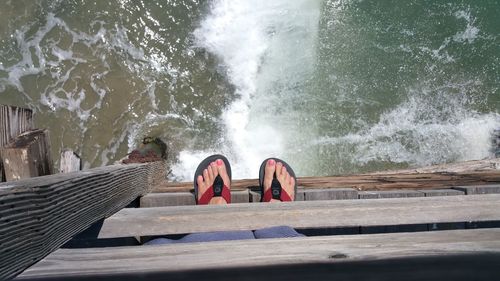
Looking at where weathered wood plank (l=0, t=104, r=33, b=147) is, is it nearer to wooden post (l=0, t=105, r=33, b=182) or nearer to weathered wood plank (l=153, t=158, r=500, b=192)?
wooden post (l=0, t=105, r=33, b=182)

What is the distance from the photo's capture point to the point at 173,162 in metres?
5.37

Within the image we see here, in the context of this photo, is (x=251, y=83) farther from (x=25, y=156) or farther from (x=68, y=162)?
(x=25, y=156)

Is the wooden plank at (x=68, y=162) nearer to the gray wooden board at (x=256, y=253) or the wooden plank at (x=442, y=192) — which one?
the gray wooden board at (x=256, y=253)

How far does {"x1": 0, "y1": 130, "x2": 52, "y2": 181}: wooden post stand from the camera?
228 cm

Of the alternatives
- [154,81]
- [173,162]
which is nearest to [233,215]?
[173,162]

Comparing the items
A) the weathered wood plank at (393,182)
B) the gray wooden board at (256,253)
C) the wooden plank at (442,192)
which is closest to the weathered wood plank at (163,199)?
the weathered wood plank at (393,182)

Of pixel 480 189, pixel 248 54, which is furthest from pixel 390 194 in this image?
pixel 248 54

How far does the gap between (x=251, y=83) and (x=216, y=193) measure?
303cm

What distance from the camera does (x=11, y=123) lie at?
234cm

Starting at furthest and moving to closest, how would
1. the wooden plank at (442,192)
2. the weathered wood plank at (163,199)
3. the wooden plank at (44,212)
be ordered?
the weathered wood plank at (163,199)
the wooden plank at (442,192)
the wooden plank at (44,212)

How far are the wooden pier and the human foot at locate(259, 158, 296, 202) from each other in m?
0.77

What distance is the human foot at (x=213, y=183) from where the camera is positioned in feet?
9.89

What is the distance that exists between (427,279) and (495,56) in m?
5.63

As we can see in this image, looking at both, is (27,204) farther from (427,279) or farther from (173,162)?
(173,162)
